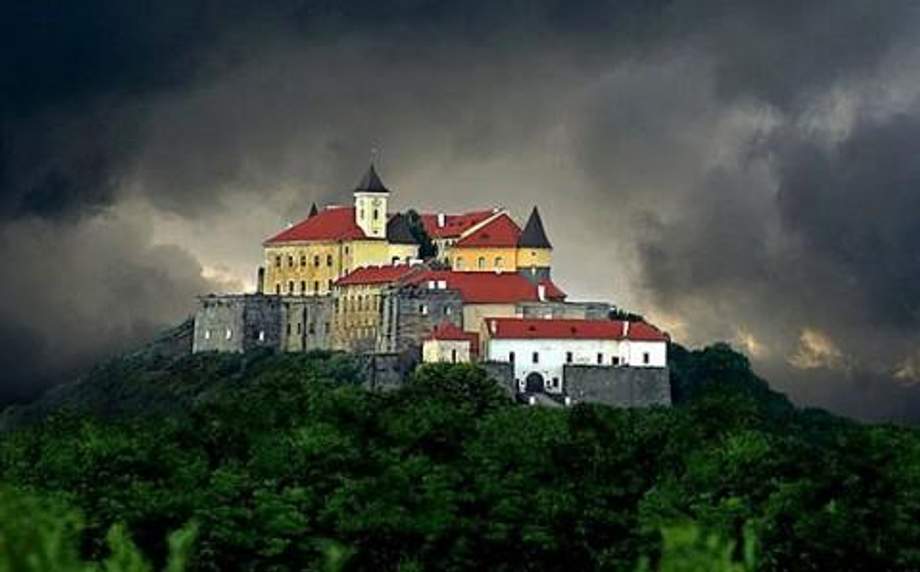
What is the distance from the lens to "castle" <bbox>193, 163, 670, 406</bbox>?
96.9 m

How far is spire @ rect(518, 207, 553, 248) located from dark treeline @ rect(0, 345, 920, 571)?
61143 mm

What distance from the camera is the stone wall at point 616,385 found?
313ft

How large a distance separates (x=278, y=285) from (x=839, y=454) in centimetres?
7324

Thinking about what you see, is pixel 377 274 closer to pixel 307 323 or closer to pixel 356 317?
pixel 356 317

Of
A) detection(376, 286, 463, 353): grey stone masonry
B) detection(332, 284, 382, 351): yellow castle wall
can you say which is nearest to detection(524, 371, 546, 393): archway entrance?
detection(376, 286, 463, 353): grey stone masonry

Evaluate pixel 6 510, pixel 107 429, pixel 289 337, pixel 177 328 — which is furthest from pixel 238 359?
pixel 6 510

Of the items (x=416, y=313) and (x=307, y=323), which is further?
(x=307, y=323)

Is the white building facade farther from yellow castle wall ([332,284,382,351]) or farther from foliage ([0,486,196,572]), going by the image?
foliage ([0,486,196,572])

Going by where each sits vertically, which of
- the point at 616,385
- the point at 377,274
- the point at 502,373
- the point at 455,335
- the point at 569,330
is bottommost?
the point at 616,385

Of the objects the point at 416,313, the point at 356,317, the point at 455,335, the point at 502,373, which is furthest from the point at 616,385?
the point at 356,317

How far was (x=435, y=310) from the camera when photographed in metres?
101

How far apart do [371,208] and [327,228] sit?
8.85 ft

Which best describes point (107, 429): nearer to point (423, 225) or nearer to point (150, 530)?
point (150, 530)

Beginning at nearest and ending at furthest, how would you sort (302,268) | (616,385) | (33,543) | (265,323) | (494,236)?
(33,543) → (616,385) → (265,323) → (494,236) → (302,268)
